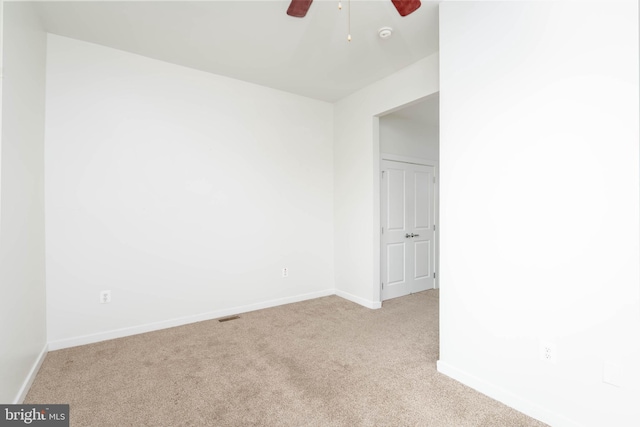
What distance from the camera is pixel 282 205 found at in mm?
3883

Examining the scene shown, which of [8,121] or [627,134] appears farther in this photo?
[8,121]

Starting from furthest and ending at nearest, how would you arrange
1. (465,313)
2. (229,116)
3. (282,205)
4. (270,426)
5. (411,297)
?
(411,297) < (282,205) < (229,116) < (465,313) < (270,426)

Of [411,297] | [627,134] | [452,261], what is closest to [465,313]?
[452,261]

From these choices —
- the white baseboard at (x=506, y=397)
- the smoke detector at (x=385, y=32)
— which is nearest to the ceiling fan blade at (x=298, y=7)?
the smoke detector at (x=385, y=32)

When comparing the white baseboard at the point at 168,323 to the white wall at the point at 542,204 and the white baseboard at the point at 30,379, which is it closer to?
the white baseboard at the point at 30,379

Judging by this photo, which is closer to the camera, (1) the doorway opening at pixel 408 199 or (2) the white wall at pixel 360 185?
(2) the white wall at pixel 360 185

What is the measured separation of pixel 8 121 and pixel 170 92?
5.20ft

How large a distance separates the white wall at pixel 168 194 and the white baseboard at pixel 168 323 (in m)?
0.01

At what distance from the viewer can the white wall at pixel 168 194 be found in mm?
2652

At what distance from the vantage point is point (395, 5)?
195cm

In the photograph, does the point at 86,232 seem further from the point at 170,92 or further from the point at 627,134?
the point at 627,134

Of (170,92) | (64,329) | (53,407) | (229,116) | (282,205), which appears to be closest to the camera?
(53,407)

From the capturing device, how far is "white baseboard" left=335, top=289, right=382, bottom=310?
371 centimetres

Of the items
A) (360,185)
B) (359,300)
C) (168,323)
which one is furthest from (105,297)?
(360,185)
